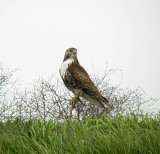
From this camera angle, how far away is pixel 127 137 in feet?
12.0

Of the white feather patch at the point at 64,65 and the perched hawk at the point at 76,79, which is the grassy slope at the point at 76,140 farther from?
the white feather patch at the point at 64,65

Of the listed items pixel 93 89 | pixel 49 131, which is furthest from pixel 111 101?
pixel 49 131

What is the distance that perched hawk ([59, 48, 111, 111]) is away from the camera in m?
6.05

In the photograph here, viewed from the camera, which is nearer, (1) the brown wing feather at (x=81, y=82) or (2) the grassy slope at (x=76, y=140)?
(2) the grassy slope at (x=76, y=140)

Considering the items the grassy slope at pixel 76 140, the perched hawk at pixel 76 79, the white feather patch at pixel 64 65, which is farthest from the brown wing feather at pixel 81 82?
the grassy slope at pixel 76 140

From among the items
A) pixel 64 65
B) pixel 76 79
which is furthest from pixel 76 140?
pixel 64 65

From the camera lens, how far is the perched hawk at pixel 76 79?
19.9 feet

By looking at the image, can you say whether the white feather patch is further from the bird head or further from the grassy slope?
the grassy slope

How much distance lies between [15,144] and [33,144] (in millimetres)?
292

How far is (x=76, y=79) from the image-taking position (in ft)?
20.0

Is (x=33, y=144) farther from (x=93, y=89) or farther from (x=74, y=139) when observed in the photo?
(x=93, y=89)

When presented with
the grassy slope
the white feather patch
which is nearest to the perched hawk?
the white feather patch

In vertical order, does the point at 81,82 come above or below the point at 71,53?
below

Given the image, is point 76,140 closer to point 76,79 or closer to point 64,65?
point 76,79
